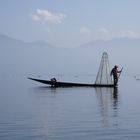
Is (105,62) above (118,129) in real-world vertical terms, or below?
above

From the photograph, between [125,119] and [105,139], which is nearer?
[105,139]

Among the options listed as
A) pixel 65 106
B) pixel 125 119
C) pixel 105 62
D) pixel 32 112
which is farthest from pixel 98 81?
pixel 125 119

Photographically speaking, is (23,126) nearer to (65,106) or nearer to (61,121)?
(61,121)

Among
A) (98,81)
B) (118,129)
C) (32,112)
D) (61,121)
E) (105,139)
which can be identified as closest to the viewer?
(105,139)

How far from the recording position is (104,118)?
77.1 ft

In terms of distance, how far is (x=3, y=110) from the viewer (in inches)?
1109

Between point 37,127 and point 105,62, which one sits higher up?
point 105,62

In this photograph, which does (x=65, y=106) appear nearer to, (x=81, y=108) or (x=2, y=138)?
(x=81, y=108)

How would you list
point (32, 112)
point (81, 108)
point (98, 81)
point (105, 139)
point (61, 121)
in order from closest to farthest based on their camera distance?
point (105, 139) → point (61, 121) → point (32, 112) → point (81, 108) → point (98, 81)

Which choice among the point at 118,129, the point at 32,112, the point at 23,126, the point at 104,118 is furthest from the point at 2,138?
the point at 32,112

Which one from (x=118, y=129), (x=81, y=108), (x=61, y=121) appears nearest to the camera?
(x=118, y=129)

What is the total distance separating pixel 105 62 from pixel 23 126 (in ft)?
108

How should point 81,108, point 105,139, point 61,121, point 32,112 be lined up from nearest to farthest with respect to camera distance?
point 105,139, point 61,121, point 32,112, point 81,108

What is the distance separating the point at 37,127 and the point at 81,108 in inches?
344
